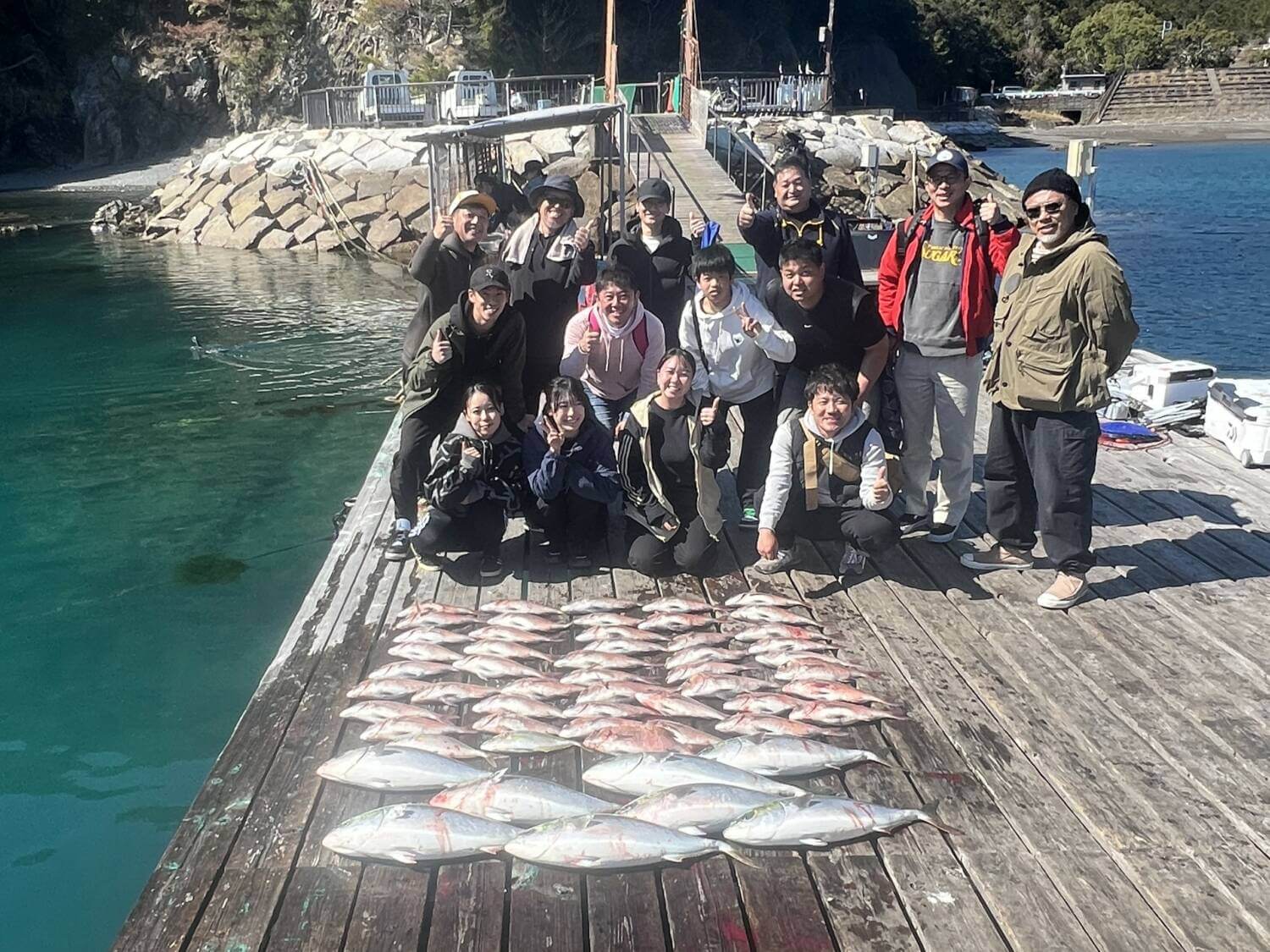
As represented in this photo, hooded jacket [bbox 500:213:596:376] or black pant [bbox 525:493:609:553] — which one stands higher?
hooded jacket [bbox 500:213:596:376]

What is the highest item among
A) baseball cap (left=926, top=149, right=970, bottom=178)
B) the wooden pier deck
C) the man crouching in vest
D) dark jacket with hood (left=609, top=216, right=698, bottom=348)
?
baseball cap (left=926, top=149, right=970, bottom=178)

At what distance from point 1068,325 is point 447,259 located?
3.21 metres

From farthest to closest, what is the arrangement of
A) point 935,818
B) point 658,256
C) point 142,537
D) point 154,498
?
1. point 154,498
2. point 142,537
3. point 658,256
4. point 935,818

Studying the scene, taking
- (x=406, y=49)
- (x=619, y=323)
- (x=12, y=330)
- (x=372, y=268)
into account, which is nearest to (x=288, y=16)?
(x=406, y=49)

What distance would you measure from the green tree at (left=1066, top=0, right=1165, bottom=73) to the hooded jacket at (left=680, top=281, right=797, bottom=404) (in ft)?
278

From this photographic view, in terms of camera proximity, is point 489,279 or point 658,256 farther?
point 658,256

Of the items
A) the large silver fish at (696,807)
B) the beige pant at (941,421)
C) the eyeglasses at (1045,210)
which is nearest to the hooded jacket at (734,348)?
the beige pant at (941,421)

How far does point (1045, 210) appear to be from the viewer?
4391mm

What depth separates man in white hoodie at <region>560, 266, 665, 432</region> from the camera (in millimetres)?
5359

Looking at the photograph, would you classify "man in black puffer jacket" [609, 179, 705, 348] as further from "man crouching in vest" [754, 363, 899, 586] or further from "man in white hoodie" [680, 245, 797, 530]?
"man crouching in vest" [754, 363, 899, 586]

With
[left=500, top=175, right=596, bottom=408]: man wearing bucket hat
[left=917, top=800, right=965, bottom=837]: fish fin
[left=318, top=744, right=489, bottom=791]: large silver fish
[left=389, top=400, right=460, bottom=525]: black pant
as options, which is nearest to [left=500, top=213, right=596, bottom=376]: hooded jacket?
[left=500, top=175, right=596, bottom=408]: man wearing bucket hat

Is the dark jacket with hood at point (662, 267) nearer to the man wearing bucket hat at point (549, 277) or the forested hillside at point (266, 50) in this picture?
the man wearing bucket hat at point (549, 277)

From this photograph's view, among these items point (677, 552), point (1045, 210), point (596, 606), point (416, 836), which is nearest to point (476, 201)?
point (677, 552)

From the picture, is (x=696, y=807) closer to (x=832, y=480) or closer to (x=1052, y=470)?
(x=832, y=480)
